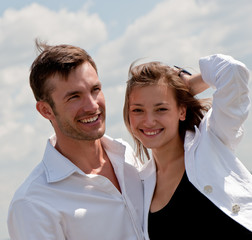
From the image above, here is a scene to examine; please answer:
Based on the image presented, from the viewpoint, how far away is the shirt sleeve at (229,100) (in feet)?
13.0

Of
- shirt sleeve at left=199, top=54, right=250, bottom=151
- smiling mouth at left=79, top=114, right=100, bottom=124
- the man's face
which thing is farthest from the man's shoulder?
shirt sleeve at left=199, top=54, right=250, bottom=151

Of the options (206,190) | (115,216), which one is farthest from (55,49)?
(206,190)

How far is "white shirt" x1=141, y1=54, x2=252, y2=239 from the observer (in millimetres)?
3859

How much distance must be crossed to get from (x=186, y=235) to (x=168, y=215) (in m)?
0.25

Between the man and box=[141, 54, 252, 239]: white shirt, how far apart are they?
0.35m

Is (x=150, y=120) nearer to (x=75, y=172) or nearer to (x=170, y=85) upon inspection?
(x=170, y=85)

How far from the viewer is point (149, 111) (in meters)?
4.36

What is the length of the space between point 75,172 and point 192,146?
3.79 ft

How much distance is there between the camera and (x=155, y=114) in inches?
172

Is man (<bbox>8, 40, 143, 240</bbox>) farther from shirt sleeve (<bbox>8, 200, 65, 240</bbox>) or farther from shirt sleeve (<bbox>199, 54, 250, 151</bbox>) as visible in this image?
shirt sleeve (<bbox>199, 54, 250, 151</bbox>)

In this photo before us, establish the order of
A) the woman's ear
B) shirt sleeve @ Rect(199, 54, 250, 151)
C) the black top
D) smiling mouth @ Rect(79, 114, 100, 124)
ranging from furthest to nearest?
the woman's ear
smiling mouth @ Rect(79, 114, 100, 124)
shirt sleeve @ Rect(199, 54, 250, 151)
the black top

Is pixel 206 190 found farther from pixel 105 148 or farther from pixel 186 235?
pixel 105 148

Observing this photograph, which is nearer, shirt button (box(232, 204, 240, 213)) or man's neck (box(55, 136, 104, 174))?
shirt button (box(232, 204, 240, 213))

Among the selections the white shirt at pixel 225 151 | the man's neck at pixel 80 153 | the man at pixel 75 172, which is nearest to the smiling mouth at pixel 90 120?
the man at pixel 75 172
